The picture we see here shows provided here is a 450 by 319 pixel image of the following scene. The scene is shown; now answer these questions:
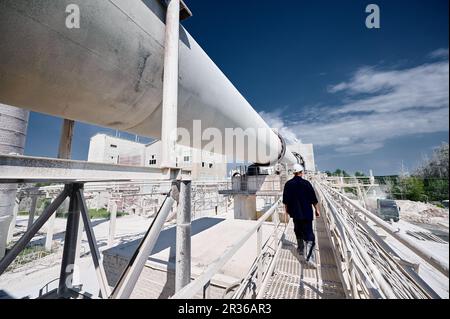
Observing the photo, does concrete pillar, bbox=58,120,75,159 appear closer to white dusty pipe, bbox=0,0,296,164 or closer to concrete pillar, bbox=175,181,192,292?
white dusty pipe, bbox=0,0,296,164

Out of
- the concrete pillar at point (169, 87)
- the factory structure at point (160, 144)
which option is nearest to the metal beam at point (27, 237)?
the factory structure at point (160, 144)

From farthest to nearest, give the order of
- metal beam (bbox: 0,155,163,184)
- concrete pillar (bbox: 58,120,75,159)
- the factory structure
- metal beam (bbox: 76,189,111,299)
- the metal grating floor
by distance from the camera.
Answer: concrete pillar (bbox: 58,120,75,159) < metal beam (bbox: 76,189,111,299) < the metal grating floor < the factory structure < metal beam (bbox: 0,155,163,184)

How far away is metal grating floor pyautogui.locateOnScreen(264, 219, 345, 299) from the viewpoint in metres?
2.33

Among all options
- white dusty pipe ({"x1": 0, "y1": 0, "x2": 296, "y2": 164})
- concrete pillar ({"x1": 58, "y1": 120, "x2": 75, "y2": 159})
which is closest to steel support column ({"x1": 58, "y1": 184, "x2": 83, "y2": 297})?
concrete pillar ({"x1": 58, "y1": 120, "x2": 75, "y2": 159})

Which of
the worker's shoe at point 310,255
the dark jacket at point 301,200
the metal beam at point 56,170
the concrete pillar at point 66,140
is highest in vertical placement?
the concrete pillar at point 66,140

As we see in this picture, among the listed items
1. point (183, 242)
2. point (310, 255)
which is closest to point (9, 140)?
point (183, 242)

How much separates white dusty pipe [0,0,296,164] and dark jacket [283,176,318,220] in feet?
7.21

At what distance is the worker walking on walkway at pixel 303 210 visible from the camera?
3033mm

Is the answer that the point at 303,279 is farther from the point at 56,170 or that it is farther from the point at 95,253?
the point at 56,170

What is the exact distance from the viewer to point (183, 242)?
2143mm

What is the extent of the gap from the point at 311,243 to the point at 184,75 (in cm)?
317

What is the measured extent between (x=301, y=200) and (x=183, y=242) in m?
2.13

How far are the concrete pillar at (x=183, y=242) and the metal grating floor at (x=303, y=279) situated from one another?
1.09m

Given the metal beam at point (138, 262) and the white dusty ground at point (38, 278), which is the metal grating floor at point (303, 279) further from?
the white dusty ground at point (38, 278)
